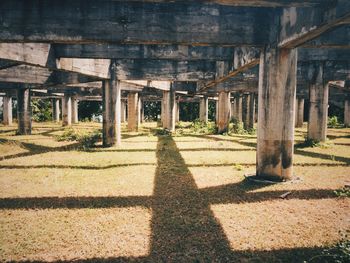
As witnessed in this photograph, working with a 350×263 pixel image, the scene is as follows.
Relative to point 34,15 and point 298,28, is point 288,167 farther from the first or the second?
point 34,15

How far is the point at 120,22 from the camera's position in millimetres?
5980

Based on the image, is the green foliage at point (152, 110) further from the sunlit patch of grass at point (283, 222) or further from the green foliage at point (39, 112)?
the sunlit patch of grass at point (283, 222)

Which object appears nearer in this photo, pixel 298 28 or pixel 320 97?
pixel 298 28

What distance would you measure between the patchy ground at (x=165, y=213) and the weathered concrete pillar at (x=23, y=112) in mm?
10780

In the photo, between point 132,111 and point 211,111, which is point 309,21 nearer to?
point 132,111

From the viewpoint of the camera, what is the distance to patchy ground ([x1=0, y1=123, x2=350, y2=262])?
3.64m

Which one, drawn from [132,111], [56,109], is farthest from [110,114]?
[56,109]

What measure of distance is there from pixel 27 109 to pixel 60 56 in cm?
1080

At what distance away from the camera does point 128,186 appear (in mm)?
6480

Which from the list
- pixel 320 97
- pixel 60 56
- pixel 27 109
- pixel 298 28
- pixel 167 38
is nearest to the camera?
pixel 298 28

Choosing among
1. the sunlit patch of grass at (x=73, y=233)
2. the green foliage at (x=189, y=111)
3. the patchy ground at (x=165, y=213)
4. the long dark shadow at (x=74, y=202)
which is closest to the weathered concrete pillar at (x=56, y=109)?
the green foliage at (x=189, y=111)

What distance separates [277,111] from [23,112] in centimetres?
1720

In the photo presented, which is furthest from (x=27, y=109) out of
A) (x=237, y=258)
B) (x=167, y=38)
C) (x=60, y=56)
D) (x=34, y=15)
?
(x=237, y=258)

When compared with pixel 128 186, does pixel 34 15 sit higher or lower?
higher
